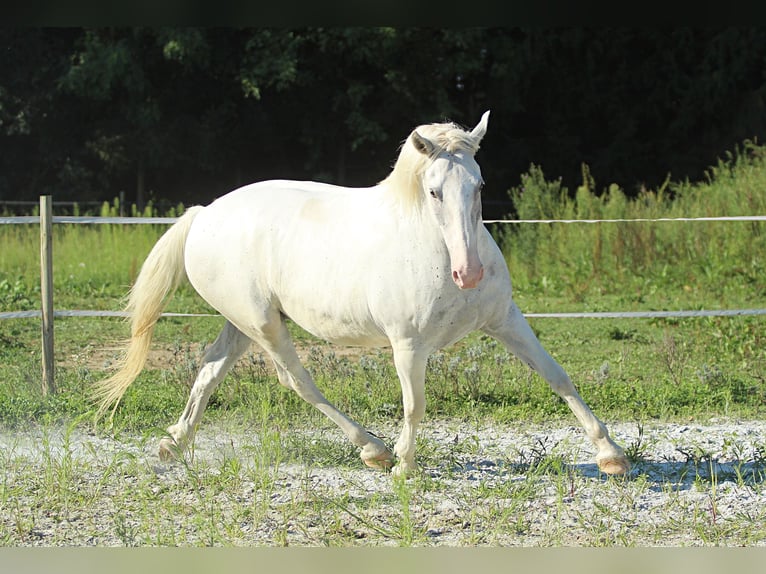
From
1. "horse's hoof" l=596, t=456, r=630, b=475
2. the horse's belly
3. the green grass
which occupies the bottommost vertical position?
the green grass

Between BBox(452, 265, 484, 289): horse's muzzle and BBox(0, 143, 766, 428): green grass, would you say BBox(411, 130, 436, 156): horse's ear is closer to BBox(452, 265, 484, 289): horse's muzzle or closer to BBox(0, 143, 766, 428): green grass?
BBox(452, 265, 484, 289): horse's muzzle

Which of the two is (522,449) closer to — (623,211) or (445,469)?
(445,469)

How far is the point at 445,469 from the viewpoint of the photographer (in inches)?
205

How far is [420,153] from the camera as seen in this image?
14.8 feet

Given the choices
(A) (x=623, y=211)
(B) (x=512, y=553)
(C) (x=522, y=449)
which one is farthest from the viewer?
(A) (x=623, y=211)

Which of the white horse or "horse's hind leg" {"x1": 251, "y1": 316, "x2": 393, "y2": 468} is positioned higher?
the white horse

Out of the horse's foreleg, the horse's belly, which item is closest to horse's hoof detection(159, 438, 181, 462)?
the horse's belly

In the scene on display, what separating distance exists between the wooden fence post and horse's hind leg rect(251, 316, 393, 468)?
90.5 inches

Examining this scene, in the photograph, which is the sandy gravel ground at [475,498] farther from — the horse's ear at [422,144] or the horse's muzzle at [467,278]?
the horse's ear at [422,144]

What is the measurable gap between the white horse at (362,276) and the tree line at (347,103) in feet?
42.3

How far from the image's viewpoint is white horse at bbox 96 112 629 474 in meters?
4.48

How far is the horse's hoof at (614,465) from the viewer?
15.9ft

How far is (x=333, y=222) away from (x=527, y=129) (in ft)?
51.7

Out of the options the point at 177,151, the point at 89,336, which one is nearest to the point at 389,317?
the point at 89,336
